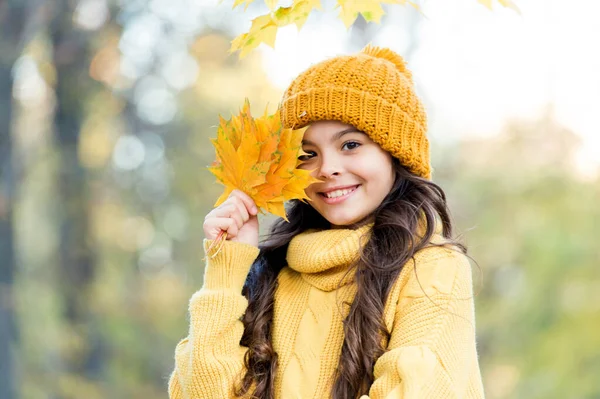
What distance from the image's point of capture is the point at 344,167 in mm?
2557

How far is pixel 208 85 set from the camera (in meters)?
11.2

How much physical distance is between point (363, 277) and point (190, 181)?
909cm

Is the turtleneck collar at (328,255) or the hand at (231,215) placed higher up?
the hand at (231,215)

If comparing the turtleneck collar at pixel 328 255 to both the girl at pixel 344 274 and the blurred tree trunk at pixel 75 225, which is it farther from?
the blurred tree trunk at pixel 75 225

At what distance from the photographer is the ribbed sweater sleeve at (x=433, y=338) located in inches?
→ 85.8

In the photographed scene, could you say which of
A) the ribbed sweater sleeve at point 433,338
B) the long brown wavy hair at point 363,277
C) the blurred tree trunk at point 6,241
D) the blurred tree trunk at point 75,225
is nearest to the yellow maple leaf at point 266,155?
the long brown wavy hair at point 363,277

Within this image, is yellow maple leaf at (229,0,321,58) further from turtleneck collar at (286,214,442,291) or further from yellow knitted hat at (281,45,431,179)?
turtleneck collar at (286,214,442,291)

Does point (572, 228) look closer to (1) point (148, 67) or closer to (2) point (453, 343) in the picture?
(1) point (148, 67)

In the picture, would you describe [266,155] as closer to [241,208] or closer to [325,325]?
[241,208]

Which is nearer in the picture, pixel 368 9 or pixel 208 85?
pixel 368 9

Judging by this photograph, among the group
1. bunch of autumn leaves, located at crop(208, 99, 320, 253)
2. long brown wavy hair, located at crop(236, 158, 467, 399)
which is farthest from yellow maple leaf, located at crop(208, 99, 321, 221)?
long brown wavy hair, located at crop(236, 158, 467, 399)

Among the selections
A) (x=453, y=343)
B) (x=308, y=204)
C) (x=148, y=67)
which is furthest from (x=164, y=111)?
(x=453, y=343)

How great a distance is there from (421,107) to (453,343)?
0.83 metres

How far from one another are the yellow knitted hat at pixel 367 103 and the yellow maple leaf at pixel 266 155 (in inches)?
5.3
